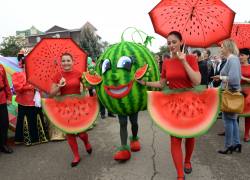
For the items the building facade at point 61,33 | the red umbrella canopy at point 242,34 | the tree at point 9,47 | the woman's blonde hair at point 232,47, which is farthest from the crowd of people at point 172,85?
the building facade at point 61,33

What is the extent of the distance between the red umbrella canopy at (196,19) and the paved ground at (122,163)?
1.89 m

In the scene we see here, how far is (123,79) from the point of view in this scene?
2.53m

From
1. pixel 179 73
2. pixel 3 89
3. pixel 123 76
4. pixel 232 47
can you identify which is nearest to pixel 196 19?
pixel 179 73

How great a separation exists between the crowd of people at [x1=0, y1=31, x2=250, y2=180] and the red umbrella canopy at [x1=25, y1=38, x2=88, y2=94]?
222mm

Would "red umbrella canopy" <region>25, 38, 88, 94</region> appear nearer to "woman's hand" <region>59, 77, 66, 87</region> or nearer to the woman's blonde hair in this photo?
"woman's hand" <region>59, 77, 66, 87</region>

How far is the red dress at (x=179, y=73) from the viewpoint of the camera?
7.25 feet

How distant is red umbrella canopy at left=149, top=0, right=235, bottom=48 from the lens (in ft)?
7.63

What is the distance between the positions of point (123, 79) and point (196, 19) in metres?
1.34

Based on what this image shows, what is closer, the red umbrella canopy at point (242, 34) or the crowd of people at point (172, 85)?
the crowd of people at point (172, 85)

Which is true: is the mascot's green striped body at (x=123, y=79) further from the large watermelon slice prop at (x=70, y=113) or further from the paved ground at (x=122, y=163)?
the paved ground at (x=122, y=163)

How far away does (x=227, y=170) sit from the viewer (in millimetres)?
2568

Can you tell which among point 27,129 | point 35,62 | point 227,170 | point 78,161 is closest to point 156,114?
point 227,170

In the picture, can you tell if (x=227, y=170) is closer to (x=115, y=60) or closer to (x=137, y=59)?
(x=137, y=59)

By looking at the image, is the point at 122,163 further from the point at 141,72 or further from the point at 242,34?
the point at 242,34
